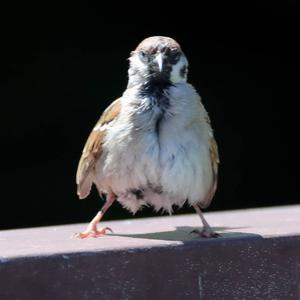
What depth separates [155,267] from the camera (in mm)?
2699

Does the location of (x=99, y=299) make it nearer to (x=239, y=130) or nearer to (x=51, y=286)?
(x=51, y=286)

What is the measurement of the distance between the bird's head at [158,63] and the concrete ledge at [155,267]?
59 cm

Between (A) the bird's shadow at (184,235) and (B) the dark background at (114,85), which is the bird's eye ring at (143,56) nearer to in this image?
(A) the bird's shadow at (184,235)

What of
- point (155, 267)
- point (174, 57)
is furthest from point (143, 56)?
point (155, 267)

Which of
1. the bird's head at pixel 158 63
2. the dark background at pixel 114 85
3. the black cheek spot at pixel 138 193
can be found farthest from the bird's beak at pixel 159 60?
the dark background at pixel 114 85

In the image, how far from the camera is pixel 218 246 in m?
2.80

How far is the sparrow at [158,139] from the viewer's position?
3221mm

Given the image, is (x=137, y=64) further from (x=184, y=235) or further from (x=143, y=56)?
(x=184, y=235)

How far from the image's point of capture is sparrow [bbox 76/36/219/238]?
10.6ft

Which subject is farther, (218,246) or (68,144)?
(68,144)

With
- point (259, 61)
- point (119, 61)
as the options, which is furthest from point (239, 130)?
point (119, 61)

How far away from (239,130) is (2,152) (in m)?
1.81

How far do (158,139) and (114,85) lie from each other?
3.95m

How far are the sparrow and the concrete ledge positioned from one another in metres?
0.28
